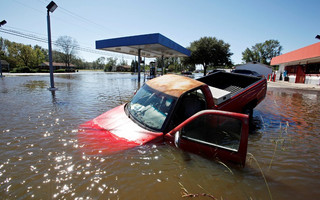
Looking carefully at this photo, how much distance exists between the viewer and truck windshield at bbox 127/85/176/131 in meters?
3.33

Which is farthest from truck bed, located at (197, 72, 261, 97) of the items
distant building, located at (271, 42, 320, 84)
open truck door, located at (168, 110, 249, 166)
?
distant building, located at (271, 42, 320, 84)

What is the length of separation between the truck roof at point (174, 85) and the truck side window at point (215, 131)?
0.82 metres

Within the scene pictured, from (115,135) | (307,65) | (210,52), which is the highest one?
(210,52)

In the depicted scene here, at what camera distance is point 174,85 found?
371 centimetres

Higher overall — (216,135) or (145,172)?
(216,135)

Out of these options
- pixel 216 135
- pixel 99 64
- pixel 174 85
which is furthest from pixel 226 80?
pixel 99 64

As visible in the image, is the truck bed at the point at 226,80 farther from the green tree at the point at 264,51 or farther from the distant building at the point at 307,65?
the green tree at the point at 264,51

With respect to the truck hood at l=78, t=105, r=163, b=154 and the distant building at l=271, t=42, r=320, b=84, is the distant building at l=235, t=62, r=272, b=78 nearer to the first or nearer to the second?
the distant building at l=271, t=42, r=320, b=84

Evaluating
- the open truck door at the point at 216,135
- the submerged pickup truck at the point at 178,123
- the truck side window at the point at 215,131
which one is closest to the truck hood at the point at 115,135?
the submerged pickup truck at the point at 178,123

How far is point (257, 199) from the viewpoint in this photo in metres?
2.22

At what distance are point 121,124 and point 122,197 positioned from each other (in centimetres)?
164

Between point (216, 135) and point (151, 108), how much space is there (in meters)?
1.42

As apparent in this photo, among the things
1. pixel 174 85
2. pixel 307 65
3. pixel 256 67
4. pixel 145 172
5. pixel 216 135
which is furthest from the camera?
pixel 256 67

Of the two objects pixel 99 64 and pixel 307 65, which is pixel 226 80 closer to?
pixel 307 65
